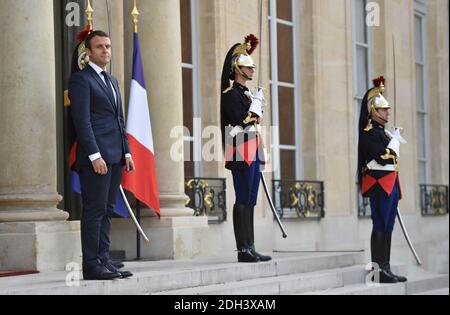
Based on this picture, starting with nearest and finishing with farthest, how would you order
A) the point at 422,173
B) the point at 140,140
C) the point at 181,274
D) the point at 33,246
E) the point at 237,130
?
the point at 181,274, the point at 33,246, the point at 237,130, the point at 140,140, the point at 422,173

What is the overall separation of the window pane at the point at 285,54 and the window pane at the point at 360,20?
1953 millimetres

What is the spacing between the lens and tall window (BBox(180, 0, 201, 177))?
1383cm

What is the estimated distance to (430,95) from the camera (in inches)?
809

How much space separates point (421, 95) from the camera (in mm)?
20469

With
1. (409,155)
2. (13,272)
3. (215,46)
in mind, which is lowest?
(13,272)

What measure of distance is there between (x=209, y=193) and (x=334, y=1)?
14.3ft

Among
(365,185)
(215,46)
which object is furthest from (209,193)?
(365,185)

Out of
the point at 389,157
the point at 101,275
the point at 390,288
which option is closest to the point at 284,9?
the point at 389,157

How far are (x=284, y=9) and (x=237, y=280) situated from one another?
6756 millimetres

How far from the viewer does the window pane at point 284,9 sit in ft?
52.3

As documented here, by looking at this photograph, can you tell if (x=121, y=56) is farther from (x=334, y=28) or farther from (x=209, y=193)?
(x=334, y=28)
